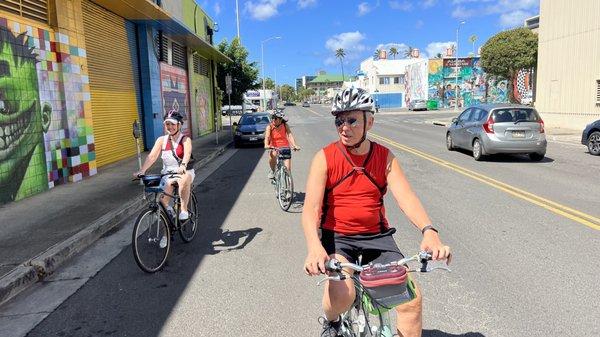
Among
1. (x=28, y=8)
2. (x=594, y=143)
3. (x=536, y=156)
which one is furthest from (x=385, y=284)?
(x=594, y=143)

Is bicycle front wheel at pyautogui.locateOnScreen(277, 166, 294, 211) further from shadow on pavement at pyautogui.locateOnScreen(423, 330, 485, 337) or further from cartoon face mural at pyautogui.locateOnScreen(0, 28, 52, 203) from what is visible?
shadow on pavement at pyautogui.locateOnScreen(423, 330, 485, 337)

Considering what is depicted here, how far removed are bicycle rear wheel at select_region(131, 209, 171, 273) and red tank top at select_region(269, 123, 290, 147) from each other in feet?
12.6

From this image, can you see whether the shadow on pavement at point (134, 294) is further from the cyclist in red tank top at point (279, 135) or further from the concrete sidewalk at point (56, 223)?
the cyclist in red tank top at point (279, 135)

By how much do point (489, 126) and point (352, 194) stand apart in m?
12.1

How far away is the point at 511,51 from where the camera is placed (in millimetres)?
44469

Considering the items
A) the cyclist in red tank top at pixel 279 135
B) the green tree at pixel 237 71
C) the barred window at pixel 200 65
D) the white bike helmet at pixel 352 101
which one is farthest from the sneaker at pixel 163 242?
the green tree at pixel 237 71

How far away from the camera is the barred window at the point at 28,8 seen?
915 cm

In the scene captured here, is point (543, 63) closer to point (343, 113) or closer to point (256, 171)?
point (256, 171)

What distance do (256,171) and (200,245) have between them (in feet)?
24.1

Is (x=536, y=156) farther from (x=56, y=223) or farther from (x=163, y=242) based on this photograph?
(x=56, y=223)

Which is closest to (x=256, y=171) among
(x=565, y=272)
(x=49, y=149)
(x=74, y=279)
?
(x=49, y=149)

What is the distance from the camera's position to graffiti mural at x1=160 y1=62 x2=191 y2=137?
20005mm

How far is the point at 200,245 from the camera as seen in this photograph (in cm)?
650

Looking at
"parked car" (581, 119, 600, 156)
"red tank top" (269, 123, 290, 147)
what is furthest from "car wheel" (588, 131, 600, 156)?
"red tank top" (269, 123, 290, 147)
